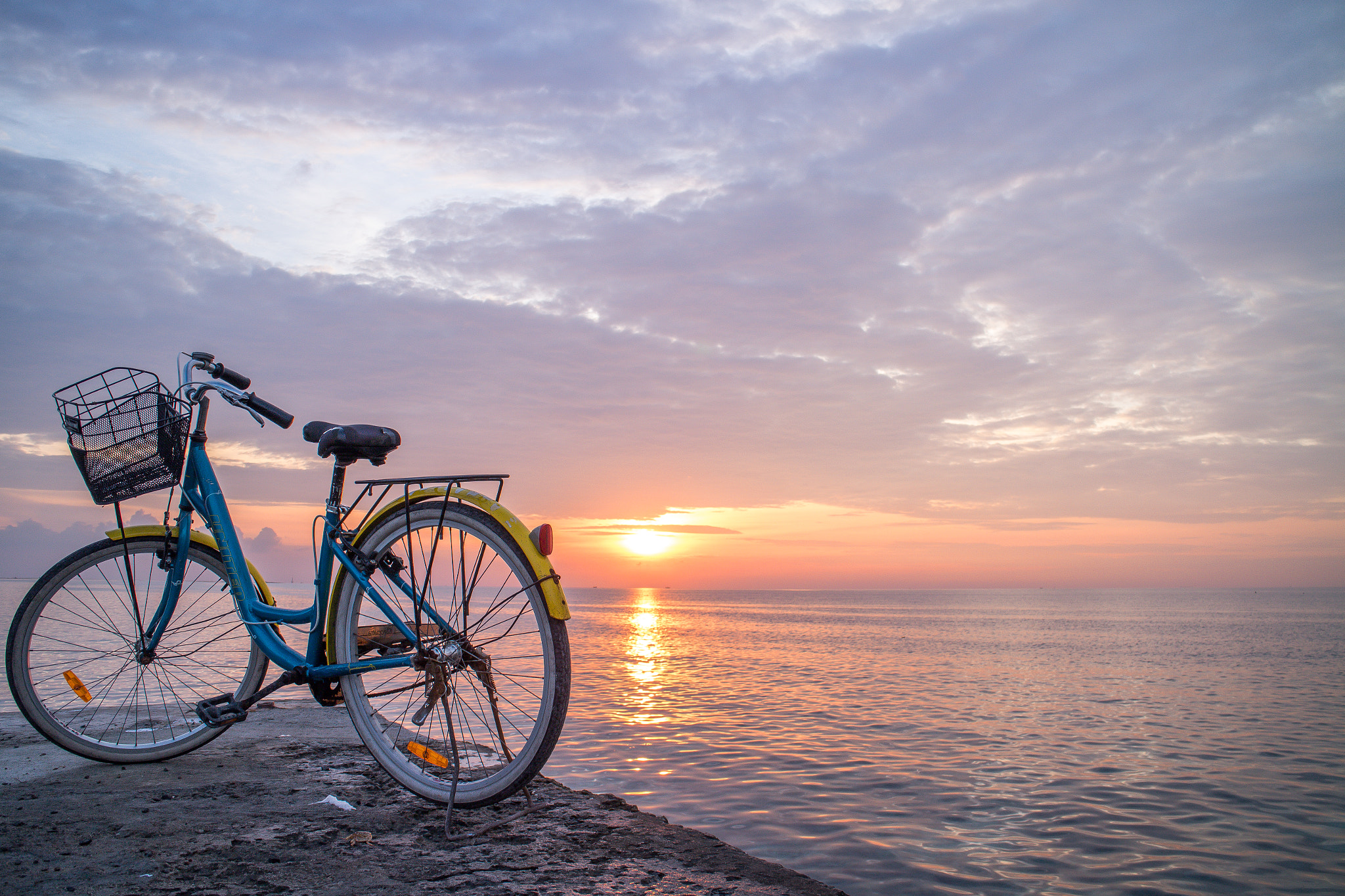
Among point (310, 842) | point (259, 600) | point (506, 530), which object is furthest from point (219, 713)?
point (506, 530)

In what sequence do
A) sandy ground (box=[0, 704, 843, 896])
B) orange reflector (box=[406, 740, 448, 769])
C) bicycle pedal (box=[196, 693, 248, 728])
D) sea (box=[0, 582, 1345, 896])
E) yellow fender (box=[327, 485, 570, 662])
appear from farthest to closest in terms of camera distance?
sea (box=[0, 582, 1345, 896]) → bicycle pedal (box=[196, 693, 248, 728]) → orange reflector (box=[406, 740, 448, 769]) → yellow fender (box=[327, 485, 570, 662]) → sandy ground (box=[0, 704, 843, 896])

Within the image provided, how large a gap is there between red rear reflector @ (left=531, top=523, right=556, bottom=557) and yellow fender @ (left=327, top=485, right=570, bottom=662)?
2 cm

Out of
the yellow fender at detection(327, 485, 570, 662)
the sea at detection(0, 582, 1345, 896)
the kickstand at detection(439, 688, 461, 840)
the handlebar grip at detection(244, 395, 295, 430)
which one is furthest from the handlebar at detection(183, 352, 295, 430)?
the sea at detection(0, 582, 1345, 896)

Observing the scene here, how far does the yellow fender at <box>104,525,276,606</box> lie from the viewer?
13.4ft

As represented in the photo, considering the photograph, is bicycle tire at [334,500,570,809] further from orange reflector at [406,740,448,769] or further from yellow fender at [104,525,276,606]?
yellow fender at [104,525,276,606]

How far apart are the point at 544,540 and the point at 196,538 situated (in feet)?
8.50

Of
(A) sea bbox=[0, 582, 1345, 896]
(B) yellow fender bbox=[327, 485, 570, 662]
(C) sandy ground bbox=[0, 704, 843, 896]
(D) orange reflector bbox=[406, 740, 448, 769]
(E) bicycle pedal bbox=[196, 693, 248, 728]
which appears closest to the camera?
(C) sandy ground bbox=[0, 704, 843, 896]

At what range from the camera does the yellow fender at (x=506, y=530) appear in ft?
9.46

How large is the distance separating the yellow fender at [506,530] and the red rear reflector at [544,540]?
22mm

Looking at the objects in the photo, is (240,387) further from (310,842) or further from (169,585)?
(310,842)

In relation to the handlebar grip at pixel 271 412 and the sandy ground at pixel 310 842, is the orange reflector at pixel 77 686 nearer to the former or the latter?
the sandy ground at pixel 310 842

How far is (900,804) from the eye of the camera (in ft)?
16.1

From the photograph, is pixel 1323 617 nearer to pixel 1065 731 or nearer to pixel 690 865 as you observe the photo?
pixel 1065 731

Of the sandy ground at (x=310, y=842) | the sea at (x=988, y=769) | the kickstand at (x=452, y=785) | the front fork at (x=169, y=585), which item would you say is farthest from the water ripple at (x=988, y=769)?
the front fork at (x=169, y=585)
